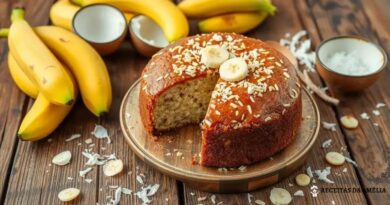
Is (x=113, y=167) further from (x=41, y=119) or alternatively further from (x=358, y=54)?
(x=358, y=54)

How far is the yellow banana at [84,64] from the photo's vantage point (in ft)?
7.90

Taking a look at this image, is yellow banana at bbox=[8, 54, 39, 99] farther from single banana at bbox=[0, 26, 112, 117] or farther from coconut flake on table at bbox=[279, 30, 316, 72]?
coconut flake on table at bbox=[279, 30, 316, 72]

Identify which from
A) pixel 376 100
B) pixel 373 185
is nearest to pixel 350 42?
pixel 376 100

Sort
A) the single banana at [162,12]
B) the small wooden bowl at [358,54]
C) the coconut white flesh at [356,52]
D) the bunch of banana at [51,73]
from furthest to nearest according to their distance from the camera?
the single banana at [162,12] < the coconut white flesh at [356,52] < the small wooden bowl at [358,54] < the bunch of banana at [51,73]

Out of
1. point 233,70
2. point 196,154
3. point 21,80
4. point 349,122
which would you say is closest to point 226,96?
point 233,70

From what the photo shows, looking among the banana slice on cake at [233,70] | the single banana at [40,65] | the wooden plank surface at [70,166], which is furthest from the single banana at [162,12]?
the banana slice on cake at [233,70]

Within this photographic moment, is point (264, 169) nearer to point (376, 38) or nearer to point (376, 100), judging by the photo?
point (376, 100)

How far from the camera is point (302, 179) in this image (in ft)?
7.20

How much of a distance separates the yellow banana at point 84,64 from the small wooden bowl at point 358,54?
0.95 meters

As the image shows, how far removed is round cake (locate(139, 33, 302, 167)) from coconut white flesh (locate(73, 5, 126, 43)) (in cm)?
57

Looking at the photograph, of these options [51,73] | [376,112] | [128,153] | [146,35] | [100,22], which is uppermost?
[51,73]

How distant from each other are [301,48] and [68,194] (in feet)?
4.44

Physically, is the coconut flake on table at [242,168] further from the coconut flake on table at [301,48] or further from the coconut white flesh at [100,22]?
the coconut white flesh at [100,22]

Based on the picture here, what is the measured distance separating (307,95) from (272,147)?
16.7 inches
